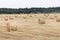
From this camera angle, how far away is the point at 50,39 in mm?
7941

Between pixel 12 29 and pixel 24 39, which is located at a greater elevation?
pixel 12 29

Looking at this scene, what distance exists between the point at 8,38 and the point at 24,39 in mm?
666

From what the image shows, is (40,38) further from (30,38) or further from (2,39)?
(2,39)

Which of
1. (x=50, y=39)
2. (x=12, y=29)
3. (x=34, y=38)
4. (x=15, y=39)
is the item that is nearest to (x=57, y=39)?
(x=50, y=39)

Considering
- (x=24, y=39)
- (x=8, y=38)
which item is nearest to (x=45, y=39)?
(x=24, y=39)

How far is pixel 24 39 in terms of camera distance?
8.02 metres

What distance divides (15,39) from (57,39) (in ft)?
4.62

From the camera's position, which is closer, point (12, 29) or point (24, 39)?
point (24, 39)

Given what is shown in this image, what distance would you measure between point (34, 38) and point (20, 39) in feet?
1.60

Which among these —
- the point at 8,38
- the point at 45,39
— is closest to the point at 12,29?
the point at 8,38

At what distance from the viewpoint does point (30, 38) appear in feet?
26.9

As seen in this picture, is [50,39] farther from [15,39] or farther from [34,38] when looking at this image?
[15,39]

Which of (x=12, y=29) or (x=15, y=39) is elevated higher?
(x=12, y=29)

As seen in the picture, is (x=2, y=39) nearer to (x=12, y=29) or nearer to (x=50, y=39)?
(x=50, y=39)
